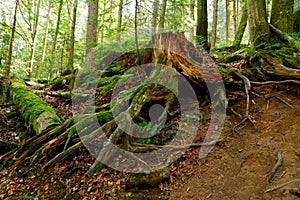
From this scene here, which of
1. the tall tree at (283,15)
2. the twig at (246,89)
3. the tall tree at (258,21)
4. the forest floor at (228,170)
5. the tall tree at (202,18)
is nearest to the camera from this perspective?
the forest floor at (228,170)

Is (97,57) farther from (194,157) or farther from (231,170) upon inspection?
(231,170)

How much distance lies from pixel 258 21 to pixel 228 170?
4.29 metres

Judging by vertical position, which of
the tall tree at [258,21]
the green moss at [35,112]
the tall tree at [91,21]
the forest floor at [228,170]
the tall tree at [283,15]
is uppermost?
the tall tree at [91,21]

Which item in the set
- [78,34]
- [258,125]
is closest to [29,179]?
[258,125]

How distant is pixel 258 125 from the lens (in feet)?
13.9

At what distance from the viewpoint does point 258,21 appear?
598cm

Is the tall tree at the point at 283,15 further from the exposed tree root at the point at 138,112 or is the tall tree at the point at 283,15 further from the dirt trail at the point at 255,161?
the dirt trail at the point at 255,161

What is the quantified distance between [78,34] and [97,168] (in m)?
23.5

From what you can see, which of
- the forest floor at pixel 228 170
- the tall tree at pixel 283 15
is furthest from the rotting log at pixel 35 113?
the tall tree at pixel 283 15

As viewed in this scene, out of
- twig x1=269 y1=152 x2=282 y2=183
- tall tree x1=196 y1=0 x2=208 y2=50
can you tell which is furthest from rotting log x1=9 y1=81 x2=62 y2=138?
tall tree x1=196 y1=0 x2=208 y2=50

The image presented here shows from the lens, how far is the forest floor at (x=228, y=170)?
327 cm

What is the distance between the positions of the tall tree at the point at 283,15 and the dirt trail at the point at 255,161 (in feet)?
12.7

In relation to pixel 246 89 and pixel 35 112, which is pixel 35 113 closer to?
pixel 35 112

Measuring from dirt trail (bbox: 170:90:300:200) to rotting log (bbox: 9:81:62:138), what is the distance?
12.0 ft
